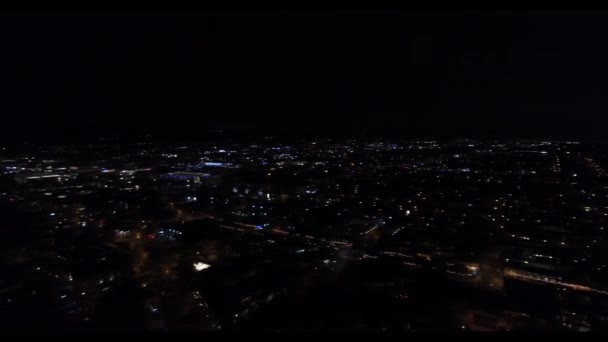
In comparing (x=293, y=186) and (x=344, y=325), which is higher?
(x=344, y=325)

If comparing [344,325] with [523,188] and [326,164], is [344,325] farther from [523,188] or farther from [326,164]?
[326,164]

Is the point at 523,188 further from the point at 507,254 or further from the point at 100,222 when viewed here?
the point at 100,222

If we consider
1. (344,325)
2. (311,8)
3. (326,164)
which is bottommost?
(326,164)

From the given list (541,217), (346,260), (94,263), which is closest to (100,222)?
(94,263)

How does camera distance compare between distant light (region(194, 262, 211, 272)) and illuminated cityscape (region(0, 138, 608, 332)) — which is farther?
distant light (region(194, 262, 211, 272))

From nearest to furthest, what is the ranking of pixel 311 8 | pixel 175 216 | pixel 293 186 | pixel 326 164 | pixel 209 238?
pixel 311 8
pixel 209 238
pixel 175 216
pixel 293 186
pixel 326 164

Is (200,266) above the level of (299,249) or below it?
above

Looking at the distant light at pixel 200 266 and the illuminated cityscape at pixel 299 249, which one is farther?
the distant light at pixel 200 266

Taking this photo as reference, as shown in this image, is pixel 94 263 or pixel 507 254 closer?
pixel 94 263

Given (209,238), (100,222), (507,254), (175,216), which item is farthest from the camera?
(175,216)

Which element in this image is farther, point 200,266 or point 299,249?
point 299,249
